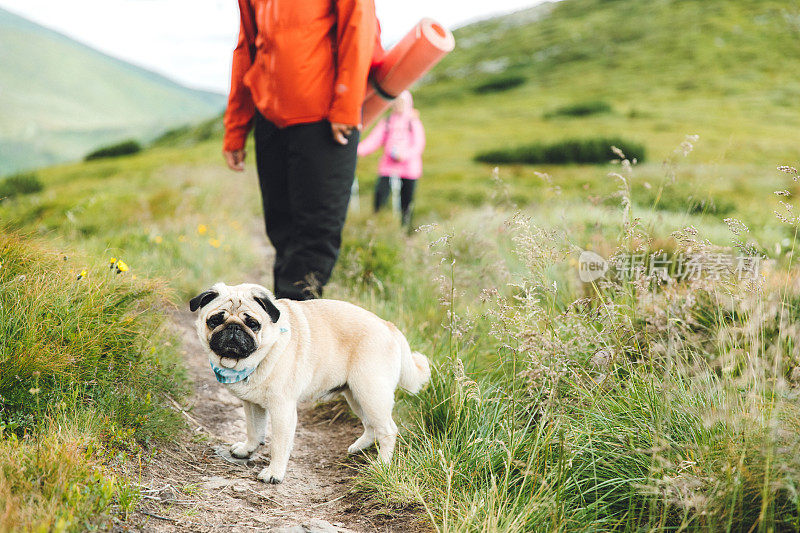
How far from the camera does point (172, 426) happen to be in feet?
10.0

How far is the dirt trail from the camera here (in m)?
2.44

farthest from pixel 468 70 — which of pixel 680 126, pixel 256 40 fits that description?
pixel 256 40

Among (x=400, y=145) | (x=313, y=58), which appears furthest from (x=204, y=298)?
(x=400, y=145)

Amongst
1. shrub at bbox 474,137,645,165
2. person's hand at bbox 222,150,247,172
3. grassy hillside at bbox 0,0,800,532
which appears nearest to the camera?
grassy hillside at bbox 0,0,800,532

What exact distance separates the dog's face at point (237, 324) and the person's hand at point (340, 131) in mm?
1366

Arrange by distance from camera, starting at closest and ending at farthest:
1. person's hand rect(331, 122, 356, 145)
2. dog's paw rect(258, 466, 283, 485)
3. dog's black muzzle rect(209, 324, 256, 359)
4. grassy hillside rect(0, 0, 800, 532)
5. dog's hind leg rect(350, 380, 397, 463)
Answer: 1. grassy hillside rect(0, 0, 800, 532)
2. dog's black muzzle rect(209, 324, 256, 359)
3. dog's paw rect(258, 466, 283, 485)
4. dog's hind leg rect(350, 380, 397, 463)
5. person's hand rect(331, 122, 356, 145)

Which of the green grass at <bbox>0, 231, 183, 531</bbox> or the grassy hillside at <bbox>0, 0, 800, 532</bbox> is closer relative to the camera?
the green grass at <bbox>0, 231, 183, 531</bbox>

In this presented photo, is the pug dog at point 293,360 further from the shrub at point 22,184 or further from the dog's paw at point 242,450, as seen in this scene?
the shrub at point 22,184

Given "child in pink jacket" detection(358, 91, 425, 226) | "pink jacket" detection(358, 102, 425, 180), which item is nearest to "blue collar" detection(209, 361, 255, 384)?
"child in pink jacket" detection(358, 91, 425, 226)

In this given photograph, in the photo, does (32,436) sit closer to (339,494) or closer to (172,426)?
(172,426)

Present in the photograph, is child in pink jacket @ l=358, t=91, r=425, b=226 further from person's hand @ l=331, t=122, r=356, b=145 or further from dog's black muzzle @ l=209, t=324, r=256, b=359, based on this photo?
dog's black muzzle @ l=209, t=324, r=256, b=359

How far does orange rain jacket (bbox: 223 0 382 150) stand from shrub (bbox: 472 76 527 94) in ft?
142

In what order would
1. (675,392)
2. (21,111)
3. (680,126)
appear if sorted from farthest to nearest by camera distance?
1. (21,111)
2. (680,126)
3. (675,392)

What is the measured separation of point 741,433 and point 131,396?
2.91 metres
